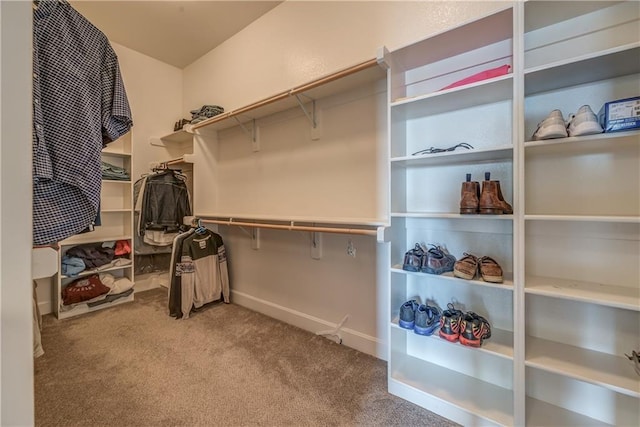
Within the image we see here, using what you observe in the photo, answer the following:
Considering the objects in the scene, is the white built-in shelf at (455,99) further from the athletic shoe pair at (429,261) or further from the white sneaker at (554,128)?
the athletic shoe pair at (429,261)

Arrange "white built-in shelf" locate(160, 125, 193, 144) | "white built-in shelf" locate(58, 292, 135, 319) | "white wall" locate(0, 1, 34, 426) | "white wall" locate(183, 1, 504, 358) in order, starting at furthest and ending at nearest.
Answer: "white built-in shelf" locate(160, 125, 193, 144) → "white built-in shelf" locate(58, 292, 135, 319) → "white wall" locate(183, 1, 504, 358) → "white wall" locate(0, 1, 34, 426)

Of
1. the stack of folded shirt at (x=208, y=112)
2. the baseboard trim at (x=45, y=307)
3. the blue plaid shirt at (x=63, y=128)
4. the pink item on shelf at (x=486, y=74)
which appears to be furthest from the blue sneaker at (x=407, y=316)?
the baseboard trim at (x=45, y=307)

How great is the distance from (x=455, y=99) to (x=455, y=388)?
153 cm

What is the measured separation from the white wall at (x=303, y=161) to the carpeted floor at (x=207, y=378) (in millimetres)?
272

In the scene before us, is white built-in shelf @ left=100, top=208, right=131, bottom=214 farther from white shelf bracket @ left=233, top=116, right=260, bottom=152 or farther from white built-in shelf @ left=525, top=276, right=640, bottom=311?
white built-in shelf @ left=525, top=276, right=640, bottom=311

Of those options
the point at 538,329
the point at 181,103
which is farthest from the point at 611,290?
the point at 181,103

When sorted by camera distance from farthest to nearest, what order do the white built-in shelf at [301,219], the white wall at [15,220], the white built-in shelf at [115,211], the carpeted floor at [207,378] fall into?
the white built-in shelf at [115,211], the white built-in shelf at [301,219], the carpeted floor at [207,378], the white wall at [15,220]

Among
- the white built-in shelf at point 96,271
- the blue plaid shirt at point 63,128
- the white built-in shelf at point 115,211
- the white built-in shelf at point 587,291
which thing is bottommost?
the white built-in shelf at point 96,271

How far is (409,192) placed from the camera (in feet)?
5.45

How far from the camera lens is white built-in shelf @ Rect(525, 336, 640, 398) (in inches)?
38.8

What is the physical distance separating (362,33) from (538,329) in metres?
2.08

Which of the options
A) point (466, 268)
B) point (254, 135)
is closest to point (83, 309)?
point (254, 135)

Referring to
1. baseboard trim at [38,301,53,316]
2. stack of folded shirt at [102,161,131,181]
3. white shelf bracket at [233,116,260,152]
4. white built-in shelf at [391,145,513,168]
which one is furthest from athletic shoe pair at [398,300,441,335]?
baseboard trim at [38,301,53,316]

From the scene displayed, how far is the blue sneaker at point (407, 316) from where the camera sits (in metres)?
1.42
